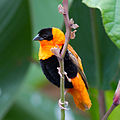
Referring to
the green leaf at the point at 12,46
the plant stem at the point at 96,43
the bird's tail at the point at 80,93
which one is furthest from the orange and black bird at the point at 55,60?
the green leaf at the point at 12,46

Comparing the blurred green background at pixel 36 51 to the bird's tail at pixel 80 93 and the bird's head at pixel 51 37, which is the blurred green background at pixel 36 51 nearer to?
the bird's tail at pixel 80 93

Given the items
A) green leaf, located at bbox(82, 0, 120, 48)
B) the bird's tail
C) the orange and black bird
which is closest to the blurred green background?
the bird's tail

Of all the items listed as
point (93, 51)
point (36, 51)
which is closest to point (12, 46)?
point (36, 51)

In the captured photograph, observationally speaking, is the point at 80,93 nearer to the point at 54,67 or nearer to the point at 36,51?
the point at 54,67

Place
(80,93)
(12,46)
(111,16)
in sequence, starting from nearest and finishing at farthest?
(111,16) → (80,93) → (12,46)

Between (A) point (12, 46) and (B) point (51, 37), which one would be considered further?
(A) point (12, 46)

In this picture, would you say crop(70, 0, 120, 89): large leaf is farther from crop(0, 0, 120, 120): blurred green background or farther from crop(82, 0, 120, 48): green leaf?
crop(82, 0, 120, 48): green leaf
